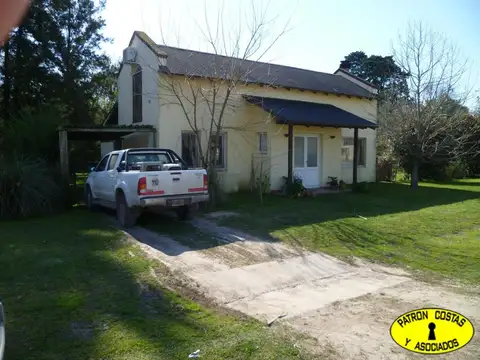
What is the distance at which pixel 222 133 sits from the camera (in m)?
15.5

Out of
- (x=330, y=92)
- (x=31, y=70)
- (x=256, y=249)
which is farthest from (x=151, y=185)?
(x=31, y=70)

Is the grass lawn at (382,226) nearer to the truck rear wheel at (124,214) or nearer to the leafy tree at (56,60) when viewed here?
the truck rear wheel at (124,214)

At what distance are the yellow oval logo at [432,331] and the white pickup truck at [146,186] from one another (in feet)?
19.0

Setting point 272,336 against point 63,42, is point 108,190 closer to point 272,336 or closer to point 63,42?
point 272,336

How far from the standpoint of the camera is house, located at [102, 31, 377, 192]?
47.3ft

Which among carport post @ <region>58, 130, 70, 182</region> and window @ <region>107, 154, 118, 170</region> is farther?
carport post @ <region>58, 130, 70, 182</region>

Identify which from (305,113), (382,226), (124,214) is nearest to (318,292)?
(382,226)

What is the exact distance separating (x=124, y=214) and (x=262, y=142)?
799cm

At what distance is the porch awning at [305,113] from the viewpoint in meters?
14.6

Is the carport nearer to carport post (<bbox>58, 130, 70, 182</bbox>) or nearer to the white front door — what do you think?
carport post (<bbox>58, 130, 70, 182</bbox>)

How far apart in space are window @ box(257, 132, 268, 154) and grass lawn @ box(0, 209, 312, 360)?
31.4ft

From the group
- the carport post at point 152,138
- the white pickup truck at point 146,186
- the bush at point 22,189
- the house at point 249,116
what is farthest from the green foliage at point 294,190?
the bush at point 22,189

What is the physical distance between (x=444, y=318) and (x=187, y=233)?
18.9 feet

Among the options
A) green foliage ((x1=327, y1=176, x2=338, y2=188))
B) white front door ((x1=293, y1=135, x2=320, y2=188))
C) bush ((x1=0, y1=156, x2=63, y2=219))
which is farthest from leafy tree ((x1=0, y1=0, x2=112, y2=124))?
green foliage ((x1=327, y1=176, x2=338, y2=188))
